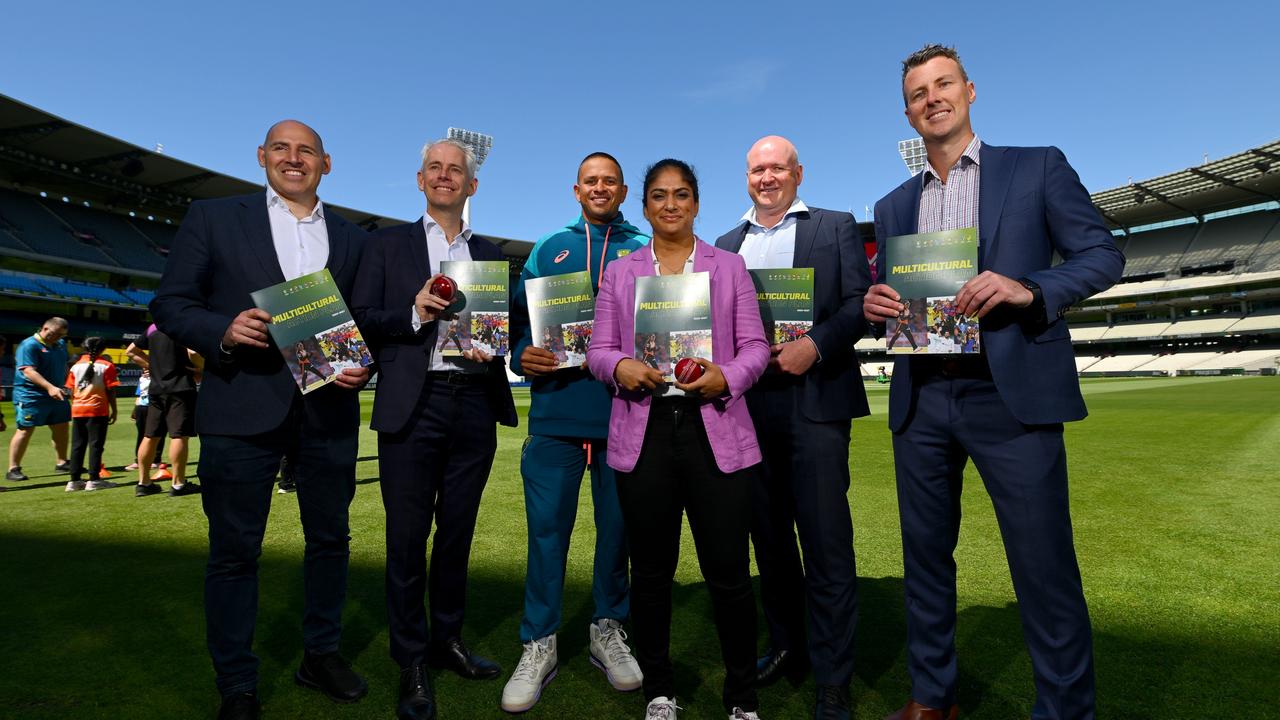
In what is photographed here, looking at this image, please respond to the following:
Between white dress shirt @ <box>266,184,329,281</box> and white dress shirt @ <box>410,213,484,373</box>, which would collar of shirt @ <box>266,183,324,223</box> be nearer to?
white dress shirt @ <box>266,184,329,281</box>

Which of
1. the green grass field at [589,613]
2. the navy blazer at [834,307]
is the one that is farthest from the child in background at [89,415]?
the navy blazer at [834,307]

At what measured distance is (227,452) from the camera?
2512 mm

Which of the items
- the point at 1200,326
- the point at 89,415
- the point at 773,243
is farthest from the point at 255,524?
the point at 1200,326

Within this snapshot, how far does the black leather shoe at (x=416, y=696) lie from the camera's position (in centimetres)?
247

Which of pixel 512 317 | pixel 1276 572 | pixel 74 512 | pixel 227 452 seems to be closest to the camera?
pixel 227 452

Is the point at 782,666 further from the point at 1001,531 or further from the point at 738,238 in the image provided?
the point at 738,238

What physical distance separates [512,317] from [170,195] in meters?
46.9

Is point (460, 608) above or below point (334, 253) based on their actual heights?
below

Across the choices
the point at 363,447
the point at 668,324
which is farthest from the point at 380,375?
the point at 363,447

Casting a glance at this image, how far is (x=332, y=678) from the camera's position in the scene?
267cm

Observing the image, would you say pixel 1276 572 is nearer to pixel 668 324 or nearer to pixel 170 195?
pixel 668 324

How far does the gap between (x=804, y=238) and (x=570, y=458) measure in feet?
4.58

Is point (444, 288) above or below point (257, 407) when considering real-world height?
above

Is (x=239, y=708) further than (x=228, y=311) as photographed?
No
